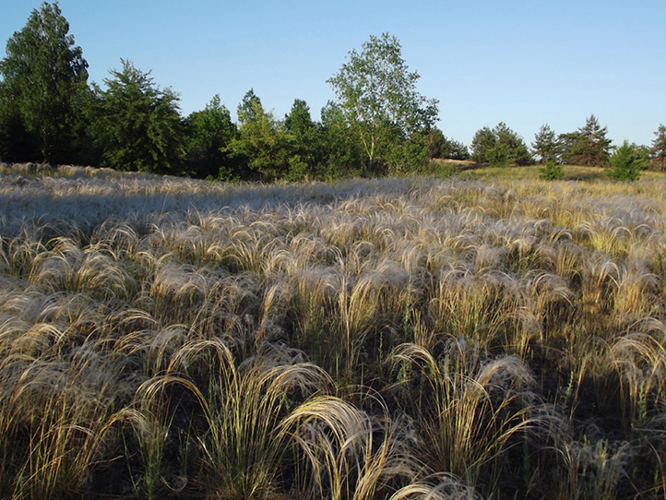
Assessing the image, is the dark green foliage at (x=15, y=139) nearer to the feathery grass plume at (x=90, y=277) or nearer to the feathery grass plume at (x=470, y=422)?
the feathery grass plume at (x=90, y=277)

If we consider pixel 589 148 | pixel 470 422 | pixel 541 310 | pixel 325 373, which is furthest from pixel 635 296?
pixel 589 148

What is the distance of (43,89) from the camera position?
41.1 m

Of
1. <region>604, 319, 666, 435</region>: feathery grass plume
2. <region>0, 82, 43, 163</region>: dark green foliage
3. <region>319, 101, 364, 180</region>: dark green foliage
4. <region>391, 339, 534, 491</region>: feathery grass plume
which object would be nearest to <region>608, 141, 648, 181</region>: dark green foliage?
<region>319, 101, 364, 180</region>: dark green foliage

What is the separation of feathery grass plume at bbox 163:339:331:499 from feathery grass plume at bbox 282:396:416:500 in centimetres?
12

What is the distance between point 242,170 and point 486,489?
36.7m

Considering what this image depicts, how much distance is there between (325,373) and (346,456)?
0.44 meters

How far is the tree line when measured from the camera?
2398 centimetres

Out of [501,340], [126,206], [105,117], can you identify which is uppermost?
[105,117]

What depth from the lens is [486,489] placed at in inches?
64.9

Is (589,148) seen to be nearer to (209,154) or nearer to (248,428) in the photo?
(209,154)

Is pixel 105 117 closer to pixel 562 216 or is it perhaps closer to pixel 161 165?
pixel 161 165

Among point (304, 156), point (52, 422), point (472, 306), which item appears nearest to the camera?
point (52, 422)

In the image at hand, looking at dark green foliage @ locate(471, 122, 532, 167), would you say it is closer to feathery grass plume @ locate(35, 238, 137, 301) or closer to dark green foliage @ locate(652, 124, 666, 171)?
dark green foliage @ locate(652, 124, 666, 171)

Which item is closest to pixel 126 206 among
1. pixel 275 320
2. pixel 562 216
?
pixel 275 320
